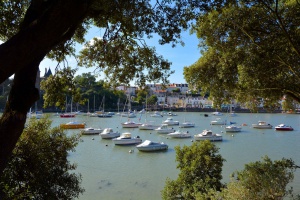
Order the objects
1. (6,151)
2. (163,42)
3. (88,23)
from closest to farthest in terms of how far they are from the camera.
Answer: (6,151)
(163,42)
(88,23)

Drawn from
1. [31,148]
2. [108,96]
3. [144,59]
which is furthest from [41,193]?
[108,96]

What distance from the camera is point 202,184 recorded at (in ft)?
31.4

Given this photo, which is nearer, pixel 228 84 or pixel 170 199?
pixel 228 84

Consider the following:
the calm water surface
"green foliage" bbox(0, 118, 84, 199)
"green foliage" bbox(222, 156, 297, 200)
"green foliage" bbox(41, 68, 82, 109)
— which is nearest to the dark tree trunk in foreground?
"green foliage" bbox(41, 68, 82, 109)

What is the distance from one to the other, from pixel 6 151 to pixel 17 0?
→ 3271mm

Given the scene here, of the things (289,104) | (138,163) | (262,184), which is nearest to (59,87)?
(262,184)

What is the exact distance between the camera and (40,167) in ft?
22.8

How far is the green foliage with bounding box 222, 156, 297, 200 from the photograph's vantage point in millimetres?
5926

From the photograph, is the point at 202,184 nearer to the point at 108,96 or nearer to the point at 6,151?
the point at 6,151

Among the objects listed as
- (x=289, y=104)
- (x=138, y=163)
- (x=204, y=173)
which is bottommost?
(x=138, y=163)

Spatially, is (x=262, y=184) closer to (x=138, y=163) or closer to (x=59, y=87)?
(x=59, y=87)

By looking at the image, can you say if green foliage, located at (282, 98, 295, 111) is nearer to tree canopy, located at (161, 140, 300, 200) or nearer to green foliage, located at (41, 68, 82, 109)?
tree canopy, located at (161, 140, 300, 200)

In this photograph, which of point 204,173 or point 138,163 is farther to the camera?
point 138,163

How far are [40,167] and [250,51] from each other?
19.0 feet
